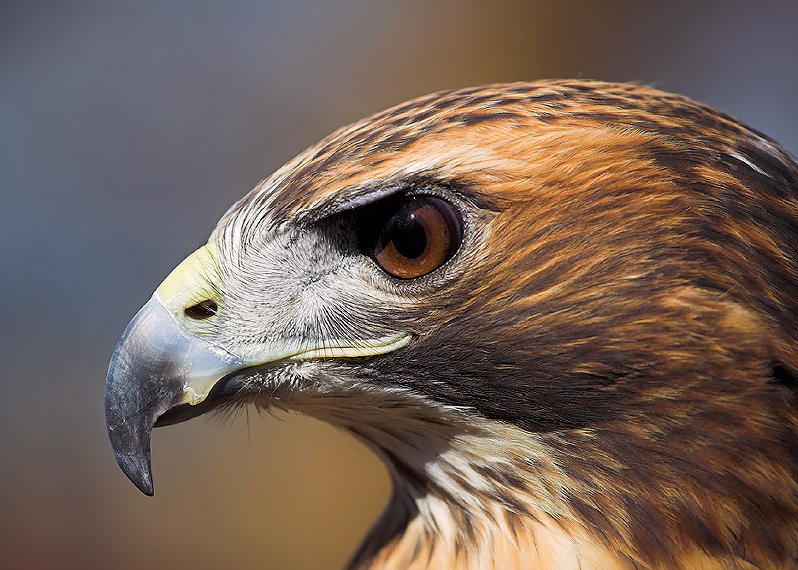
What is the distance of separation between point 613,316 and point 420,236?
0.32 meters

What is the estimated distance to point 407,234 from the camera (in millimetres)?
1133

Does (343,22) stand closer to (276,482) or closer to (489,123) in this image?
(276,482)

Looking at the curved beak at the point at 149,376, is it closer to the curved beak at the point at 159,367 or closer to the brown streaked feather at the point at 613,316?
the curved beak at the point at 159,367

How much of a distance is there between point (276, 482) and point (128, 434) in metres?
5.08

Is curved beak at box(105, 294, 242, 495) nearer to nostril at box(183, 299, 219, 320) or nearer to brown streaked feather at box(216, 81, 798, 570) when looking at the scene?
nostril at box(183, 299, 219, 320)

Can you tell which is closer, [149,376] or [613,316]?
[613,316]

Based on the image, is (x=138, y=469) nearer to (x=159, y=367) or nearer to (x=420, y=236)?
(x=159, y=367)

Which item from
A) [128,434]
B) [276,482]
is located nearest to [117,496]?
[276,482]

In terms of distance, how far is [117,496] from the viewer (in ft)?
19.4

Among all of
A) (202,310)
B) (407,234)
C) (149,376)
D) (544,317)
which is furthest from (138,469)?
(544,317)

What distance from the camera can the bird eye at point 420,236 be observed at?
43.8 inches

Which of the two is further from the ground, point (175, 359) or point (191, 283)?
point (191, 283)

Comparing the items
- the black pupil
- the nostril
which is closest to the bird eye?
the black pupil

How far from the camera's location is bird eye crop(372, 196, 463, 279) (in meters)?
1.11
